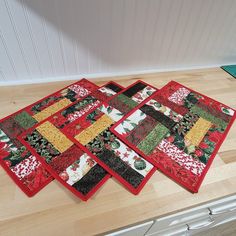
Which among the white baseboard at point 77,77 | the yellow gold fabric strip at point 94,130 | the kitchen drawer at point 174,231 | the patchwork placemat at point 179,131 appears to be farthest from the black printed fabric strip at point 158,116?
the kitchen drawer at point 174,231

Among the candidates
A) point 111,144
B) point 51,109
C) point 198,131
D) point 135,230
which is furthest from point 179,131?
point 51,109

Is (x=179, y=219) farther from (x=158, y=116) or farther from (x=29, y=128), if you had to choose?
(x=29, y=128)

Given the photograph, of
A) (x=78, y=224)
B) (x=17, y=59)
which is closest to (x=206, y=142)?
(x=78, y=224)

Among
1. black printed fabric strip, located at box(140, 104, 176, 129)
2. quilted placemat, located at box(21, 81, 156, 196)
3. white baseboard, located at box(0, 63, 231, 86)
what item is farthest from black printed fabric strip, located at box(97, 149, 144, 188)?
white baseboard, located at box(0, 63, 231, 86)

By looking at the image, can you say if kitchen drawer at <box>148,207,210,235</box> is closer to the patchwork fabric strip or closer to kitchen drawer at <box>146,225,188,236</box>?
kitchen drawer at <box>146,225,188,236</box>

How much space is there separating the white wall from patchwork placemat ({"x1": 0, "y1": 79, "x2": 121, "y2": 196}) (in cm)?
15

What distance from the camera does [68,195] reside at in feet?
1.81

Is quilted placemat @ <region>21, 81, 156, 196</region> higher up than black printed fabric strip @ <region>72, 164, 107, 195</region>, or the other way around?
quilted placemat @ <region>21, 81, 156, 196</region>

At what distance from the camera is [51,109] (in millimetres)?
791

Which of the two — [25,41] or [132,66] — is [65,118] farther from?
[132,66]

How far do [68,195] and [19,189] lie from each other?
5.9 inches

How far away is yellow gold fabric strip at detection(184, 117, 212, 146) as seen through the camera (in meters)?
0.72

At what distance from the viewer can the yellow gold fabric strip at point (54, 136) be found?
0.66 meters

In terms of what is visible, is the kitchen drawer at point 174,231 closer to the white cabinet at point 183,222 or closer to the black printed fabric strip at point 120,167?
the white cabinet at point 183,222
